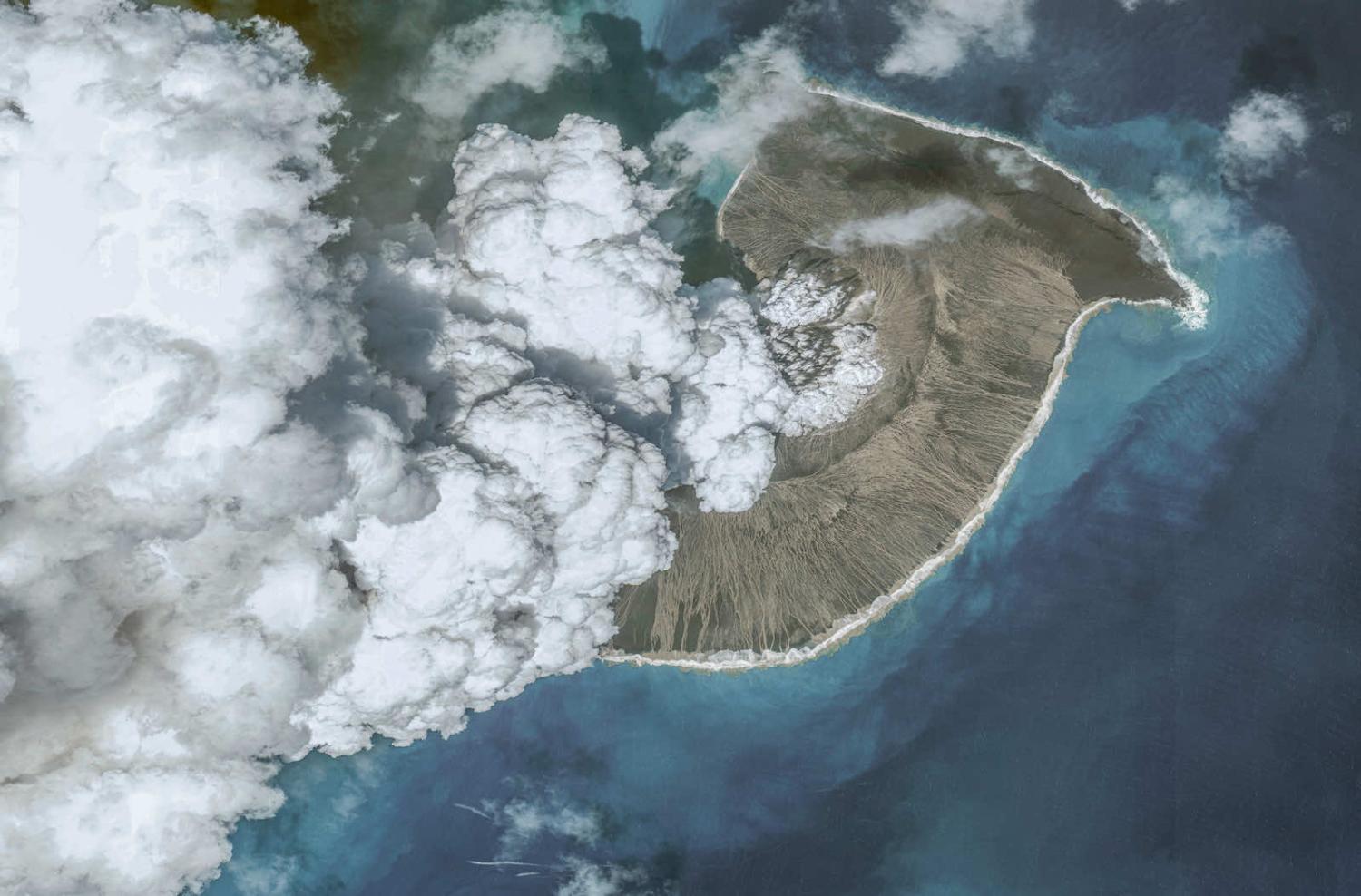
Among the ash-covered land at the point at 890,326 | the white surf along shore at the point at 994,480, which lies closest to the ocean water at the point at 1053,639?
the white surf along shore at the point at 994,480

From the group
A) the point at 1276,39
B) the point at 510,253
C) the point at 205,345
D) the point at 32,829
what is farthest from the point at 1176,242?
the point at 32,829

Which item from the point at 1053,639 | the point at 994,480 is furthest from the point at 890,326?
the point at 1053,639

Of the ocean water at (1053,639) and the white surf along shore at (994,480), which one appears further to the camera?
the white surf along shore at (994,480)

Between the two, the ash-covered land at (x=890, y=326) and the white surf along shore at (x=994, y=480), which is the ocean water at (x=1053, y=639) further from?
the ash-covered land at (x=890, y=326)

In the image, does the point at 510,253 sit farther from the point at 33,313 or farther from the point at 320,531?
the point at 33,313

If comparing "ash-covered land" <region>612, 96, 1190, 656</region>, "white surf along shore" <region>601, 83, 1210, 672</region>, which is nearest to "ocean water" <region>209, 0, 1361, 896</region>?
"white surf along shore" <region>601, 83, 1210, 672</region>
